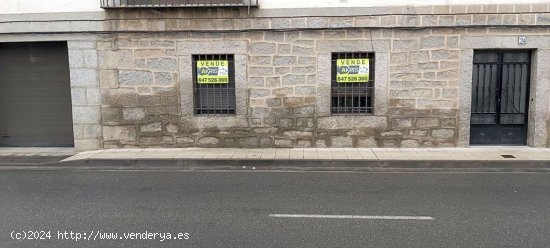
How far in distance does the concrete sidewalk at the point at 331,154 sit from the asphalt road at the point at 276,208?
→ 84cm

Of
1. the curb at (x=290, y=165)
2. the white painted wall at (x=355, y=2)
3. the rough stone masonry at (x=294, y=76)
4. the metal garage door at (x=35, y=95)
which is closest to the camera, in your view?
the curb at (x=290, y=165)

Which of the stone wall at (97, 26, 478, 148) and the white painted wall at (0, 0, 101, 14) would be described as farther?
the white painted wall at (0, 0, 101, 14)

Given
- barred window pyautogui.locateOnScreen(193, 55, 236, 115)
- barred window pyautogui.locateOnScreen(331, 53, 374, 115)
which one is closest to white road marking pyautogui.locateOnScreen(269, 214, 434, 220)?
barred window pyautogui.locateOnScreen(331, 53, 374, 115)

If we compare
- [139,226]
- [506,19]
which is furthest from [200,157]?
[506,19]

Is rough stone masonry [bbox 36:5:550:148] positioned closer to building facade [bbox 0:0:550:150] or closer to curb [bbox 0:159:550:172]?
building facade [bbox 0:0:550:150]

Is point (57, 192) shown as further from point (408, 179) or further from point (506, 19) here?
point (506, 19)

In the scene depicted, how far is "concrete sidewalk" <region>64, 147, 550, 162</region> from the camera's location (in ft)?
25.9

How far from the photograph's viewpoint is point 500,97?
29.5 feet

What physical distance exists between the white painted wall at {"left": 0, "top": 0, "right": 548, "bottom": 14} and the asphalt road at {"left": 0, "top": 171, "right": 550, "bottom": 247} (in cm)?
396

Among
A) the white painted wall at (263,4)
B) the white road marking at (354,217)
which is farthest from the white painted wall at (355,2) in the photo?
the white road marking at (354,217)

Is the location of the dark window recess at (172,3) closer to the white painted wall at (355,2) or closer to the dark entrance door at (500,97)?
the white painted wall at (355,2)

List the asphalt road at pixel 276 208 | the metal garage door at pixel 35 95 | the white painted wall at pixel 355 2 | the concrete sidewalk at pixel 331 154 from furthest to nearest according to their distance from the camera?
the metal garage door at pixel 35 95
the white painted wall at pixel 355 2
the concrete sidewalk at pixel 331 154
the asphalt road at pixel 276 208

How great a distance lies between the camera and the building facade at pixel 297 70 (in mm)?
8633

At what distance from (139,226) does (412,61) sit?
272 inches
